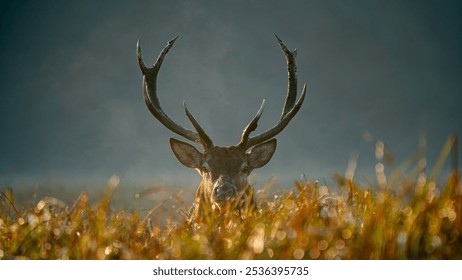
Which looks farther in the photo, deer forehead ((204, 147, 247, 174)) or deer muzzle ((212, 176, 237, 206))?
deer forehead ((204, 147, 247, 174))

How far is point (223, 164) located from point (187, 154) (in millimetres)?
690

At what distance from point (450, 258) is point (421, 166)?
46 centimetres

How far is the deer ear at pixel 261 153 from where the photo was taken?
659 cm

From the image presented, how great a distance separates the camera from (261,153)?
666cm

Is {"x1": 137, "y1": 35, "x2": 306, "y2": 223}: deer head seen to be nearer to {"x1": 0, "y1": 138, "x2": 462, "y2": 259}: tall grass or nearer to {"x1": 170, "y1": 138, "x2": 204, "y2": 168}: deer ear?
{"x1": 170, "y1": 138, "x2": 204, "y2": 168}: deer ear

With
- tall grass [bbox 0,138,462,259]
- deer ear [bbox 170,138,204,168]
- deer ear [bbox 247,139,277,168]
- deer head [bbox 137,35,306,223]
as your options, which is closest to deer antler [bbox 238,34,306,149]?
deer head [bbox 137,35,306,223]

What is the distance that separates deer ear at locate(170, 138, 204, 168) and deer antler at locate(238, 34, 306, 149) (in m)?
0.53

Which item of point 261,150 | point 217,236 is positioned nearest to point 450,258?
point 217,236

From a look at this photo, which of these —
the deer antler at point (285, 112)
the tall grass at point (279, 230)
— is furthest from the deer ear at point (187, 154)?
the tall grass at point (279, 230)

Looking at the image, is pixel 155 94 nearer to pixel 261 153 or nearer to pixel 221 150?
pixel 221 150

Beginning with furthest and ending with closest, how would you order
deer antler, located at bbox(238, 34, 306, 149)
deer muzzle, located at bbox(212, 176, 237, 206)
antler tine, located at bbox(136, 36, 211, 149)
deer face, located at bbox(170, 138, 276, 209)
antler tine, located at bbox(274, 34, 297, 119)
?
antler tine, located at bbox(274, 34, 297, 119), antler tine, located at bbox(136, 36, 211, 149), deer antler, located at bbox(238, 34, 306, 149), deer face, located at bbox(170, 138, 276, 209), deer muzzle, located at bbox(212, 176, 237, 206)

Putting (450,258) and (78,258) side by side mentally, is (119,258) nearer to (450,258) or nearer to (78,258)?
(78,258)

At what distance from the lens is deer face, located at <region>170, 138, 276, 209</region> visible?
18.1 ft
